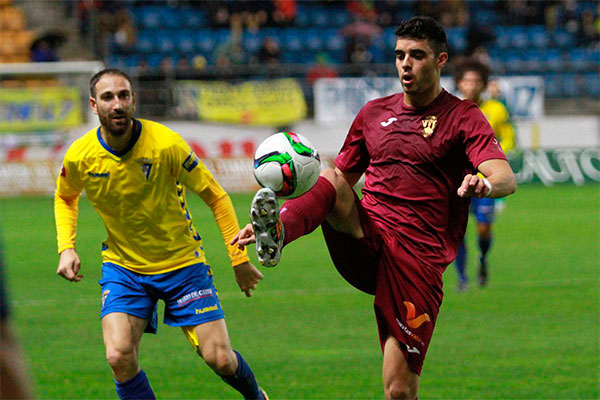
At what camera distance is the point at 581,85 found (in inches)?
1037

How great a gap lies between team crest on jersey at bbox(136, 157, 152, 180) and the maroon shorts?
115 centimetres

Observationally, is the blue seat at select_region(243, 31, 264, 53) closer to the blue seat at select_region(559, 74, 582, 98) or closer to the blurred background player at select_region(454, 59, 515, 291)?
the blue seat at select_region(559, 74, 582, 98)

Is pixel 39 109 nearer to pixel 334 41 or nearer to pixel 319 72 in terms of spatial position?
pixel 319 72

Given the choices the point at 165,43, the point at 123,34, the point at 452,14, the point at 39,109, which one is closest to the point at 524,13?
the point at 452,14

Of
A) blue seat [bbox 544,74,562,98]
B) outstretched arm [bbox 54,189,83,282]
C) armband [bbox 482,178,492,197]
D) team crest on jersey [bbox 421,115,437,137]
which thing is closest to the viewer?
armband [bbox 482,178,492,197]

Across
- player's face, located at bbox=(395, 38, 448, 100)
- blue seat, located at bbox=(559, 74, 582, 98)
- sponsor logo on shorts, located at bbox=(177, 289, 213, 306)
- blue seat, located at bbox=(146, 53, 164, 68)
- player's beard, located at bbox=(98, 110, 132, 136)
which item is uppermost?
player's face, located at bbox=(395, 38, 448, 100)

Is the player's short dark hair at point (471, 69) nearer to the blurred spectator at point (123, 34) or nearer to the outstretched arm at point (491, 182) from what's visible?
the outstretched arm at point (491, 182)

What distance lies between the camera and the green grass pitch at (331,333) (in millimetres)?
7031

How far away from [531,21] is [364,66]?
6.61 metres

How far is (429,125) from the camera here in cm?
512

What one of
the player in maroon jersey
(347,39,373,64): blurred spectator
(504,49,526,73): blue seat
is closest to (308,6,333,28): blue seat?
(347,39,373,64): blurred spectator

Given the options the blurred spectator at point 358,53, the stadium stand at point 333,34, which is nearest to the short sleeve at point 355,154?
the stadium stand at point 333,34

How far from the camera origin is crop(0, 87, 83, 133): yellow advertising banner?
23.3 m

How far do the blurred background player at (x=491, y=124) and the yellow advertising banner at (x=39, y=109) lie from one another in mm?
13741
